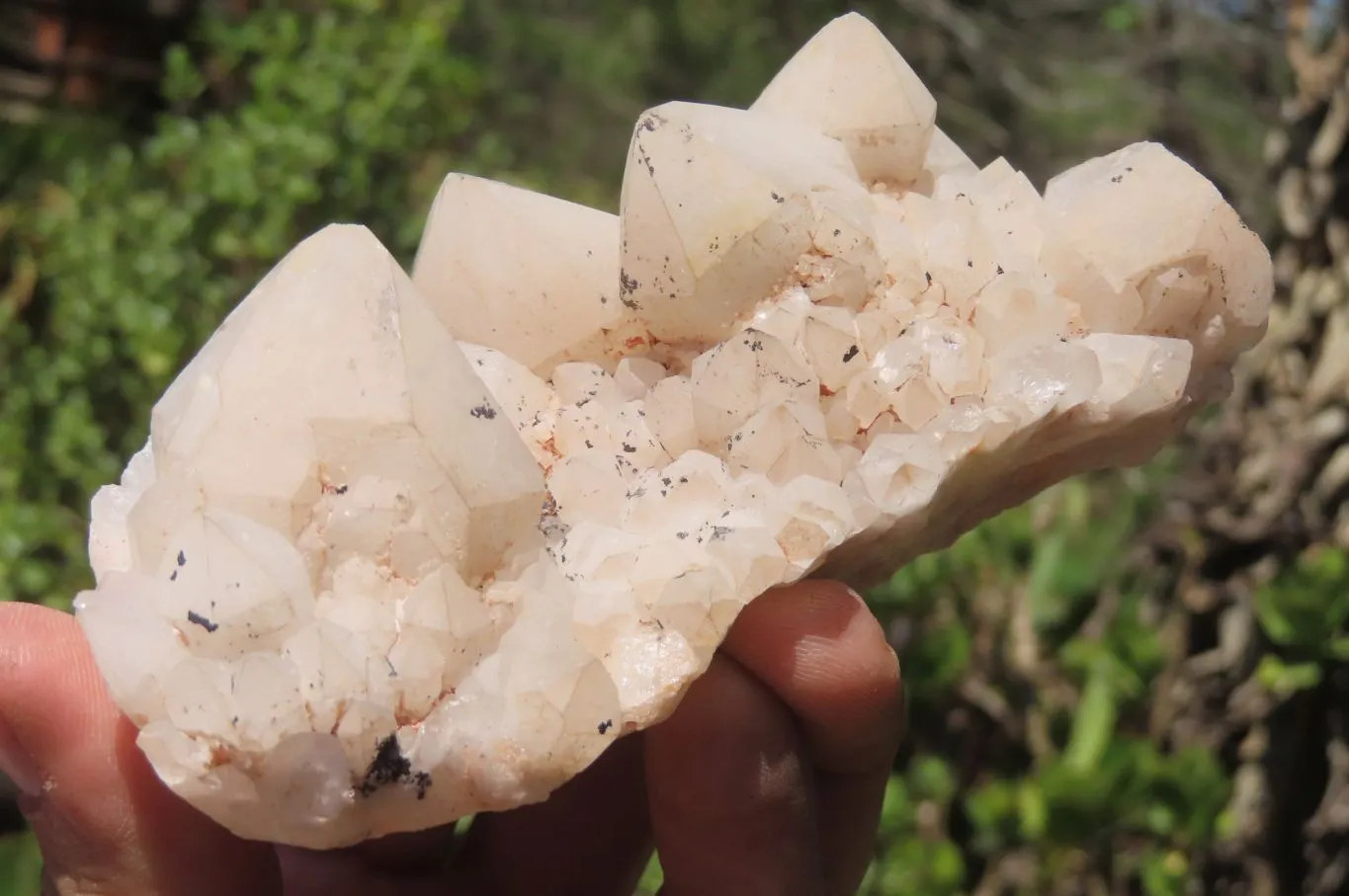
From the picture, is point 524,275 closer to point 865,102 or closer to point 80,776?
point 865,102

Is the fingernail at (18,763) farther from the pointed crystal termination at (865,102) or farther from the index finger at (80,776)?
the pointed crystal termination at (865,102)

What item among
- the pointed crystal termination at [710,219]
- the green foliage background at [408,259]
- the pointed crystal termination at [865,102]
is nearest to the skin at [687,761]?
the pointed crystal termination at [710,219]

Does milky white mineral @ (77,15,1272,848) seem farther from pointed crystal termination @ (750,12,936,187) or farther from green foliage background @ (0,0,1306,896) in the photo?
green foliage background @ (0,0,1306,896)

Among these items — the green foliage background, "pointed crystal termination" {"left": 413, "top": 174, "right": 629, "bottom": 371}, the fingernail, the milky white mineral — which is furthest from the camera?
the green foliage background

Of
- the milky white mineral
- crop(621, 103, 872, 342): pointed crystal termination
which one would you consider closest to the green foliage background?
the milky white mineral

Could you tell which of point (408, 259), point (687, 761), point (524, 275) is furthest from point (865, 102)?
point (408, 259)

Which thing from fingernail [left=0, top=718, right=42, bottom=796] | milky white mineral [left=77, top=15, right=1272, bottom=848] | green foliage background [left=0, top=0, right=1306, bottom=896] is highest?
milky white mineral [left=77, top=15, right=1272, bottom=848]

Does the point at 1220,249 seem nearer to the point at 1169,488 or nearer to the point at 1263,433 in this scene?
the point at 1263,433
